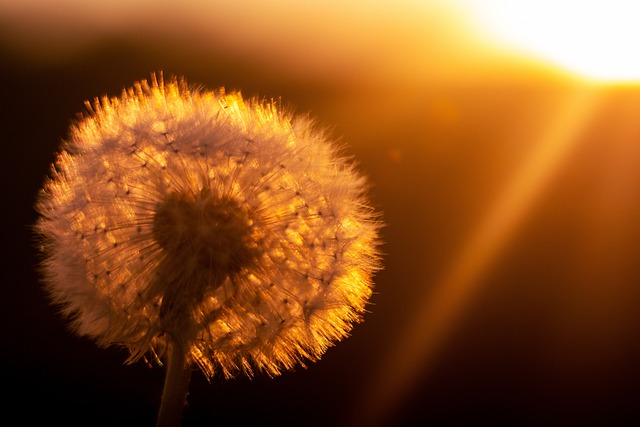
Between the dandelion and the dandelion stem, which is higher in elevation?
the dandelion

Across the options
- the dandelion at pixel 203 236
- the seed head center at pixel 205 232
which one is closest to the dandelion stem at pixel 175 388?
the dandelion at pixel 203 236

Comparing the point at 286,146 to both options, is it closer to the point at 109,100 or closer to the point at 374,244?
the point at 374,244

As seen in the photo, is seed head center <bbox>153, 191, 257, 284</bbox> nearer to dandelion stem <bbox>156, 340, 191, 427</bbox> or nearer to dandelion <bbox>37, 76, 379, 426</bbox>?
dandelion <bbox>37, 76, 379, 426</bbox>

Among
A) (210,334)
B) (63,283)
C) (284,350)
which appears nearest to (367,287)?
(284,350)

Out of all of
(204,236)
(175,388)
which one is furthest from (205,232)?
(175,388)

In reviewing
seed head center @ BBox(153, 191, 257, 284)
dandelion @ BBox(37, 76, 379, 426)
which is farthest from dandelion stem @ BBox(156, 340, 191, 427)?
seed head center @ BBox(153, 191, 257, 284)

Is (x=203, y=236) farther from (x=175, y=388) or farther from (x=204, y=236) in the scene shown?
(x=175, y=388)
